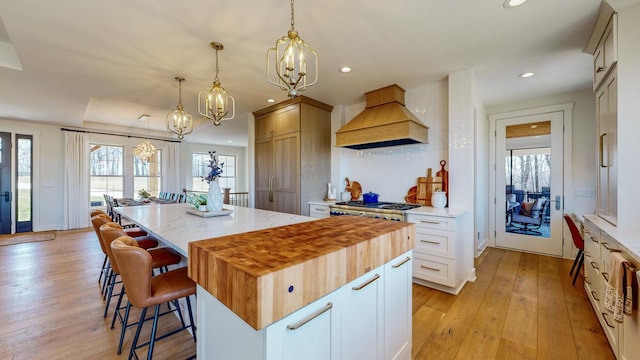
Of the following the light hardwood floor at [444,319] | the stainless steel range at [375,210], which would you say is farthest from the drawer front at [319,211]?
the light hardwood floor at [444,319]

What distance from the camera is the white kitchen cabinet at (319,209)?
156 inches

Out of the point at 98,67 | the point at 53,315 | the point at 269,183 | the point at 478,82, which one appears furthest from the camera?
the point at 269,183

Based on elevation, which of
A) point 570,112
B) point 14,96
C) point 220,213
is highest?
point 14,96

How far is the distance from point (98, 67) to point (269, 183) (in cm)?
279

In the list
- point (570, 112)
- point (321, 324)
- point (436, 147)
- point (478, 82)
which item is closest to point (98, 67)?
point (321, 324)

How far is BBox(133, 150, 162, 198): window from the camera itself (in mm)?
7074

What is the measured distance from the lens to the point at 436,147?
3.63 metres

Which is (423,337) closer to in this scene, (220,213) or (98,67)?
(220,213)

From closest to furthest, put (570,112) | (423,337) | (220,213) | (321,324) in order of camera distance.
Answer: (321,324) → (423,337) → (220,213) → (570,112)

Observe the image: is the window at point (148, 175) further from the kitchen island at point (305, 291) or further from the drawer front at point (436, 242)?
the drawer front at point (436, 242)

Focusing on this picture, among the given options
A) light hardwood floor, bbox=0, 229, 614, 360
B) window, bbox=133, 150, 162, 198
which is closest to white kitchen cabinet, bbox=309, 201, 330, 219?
light hardwood floor, bbox=0, 229, 614, 360

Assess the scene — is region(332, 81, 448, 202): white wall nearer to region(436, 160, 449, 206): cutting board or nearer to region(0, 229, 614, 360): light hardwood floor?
region(436, 160, 449, 206): cutting board

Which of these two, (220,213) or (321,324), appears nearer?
(321,324)

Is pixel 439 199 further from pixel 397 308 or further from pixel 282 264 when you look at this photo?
pixel 282 264
